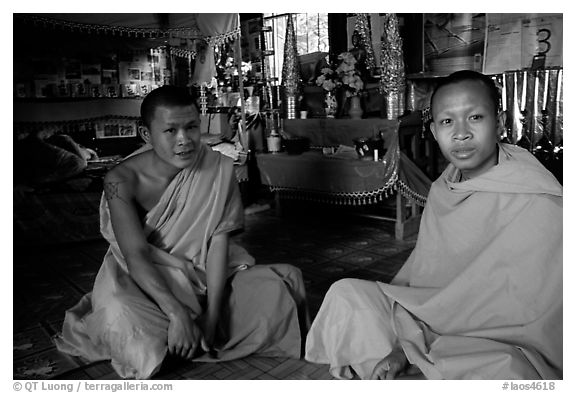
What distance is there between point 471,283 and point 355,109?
150 inches

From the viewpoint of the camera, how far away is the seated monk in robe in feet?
7.11

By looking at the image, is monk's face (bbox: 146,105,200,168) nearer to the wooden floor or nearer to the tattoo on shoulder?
the tattoo on shoulder

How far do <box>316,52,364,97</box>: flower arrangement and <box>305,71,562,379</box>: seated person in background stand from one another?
11.4 feet

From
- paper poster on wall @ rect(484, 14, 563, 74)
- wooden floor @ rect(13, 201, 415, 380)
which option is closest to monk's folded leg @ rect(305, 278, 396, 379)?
wooden floor @ rect(13, 201, 415, 380)

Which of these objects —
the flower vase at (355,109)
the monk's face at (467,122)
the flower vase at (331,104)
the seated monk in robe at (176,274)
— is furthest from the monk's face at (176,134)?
the flower vase at (331,104)

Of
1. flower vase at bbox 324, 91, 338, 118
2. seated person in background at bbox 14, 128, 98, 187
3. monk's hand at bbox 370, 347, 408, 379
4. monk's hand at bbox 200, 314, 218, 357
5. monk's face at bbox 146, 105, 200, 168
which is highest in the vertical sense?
flower vase at bbox 324, 91, 338, 118

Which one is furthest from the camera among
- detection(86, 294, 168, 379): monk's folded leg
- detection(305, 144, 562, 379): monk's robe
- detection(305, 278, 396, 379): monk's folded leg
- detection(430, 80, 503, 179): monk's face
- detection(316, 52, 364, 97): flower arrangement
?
detection(316, 52, 364, 97): flower arrangement

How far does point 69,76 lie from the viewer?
5.55 meters

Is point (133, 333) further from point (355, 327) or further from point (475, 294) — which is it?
point (475, 294)

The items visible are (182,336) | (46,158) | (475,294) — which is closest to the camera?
(475,294)

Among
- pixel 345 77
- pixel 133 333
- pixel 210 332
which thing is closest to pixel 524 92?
pixel 345 77

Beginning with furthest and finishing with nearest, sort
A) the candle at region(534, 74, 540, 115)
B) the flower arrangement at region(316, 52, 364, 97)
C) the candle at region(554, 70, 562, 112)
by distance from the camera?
the flower arrangement at region(316, 52, 364, 97)
the candle at region(534, 74, 540, 115)
the candle at region(554, 70, 562, 112)

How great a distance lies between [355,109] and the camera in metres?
5.34

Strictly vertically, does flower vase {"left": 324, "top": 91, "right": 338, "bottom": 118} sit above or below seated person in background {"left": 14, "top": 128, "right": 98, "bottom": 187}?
above
